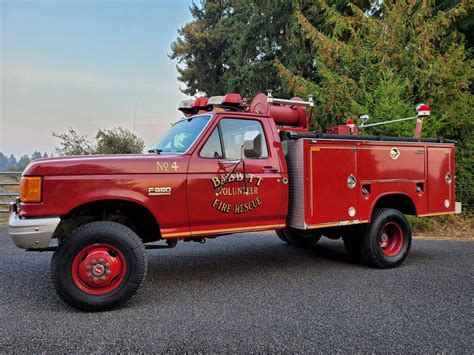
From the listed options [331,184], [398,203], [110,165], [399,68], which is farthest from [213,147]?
[399,68]

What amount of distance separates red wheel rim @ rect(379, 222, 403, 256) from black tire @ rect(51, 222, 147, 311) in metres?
3.52

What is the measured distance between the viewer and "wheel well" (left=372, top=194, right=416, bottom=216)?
5.68m

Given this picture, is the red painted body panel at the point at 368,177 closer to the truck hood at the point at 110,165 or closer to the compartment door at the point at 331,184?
the compartment door at the point at 331,184

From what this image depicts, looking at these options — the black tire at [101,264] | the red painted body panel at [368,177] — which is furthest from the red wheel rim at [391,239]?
the black tire at [101,264]

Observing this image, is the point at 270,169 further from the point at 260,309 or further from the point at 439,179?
the point at 439,179

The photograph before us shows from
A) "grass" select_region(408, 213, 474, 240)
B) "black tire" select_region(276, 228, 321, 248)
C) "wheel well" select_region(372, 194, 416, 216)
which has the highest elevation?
"wheel well" select_region(372, 194, 416, 216)

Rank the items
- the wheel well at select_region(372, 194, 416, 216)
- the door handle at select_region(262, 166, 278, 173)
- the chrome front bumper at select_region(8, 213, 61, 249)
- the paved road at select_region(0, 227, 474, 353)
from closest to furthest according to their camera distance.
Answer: the paved road at select_region(0, 227, 474, 353), the chrome front bumper at select_region(8, 213, 61, 249), the door handle at select_region(262, 166, 278, 173), the wheel well at select_region(372, 194, 416, 216)

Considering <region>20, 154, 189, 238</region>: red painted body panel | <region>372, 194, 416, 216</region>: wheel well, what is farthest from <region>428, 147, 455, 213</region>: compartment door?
<region>20, 154, 189, 238</region>: red painted body panel

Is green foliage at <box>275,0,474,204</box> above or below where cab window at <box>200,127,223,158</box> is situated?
above

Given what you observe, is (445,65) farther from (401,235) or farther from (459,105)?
(401,235)

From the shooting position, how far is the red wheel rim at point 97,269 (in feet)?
12.4

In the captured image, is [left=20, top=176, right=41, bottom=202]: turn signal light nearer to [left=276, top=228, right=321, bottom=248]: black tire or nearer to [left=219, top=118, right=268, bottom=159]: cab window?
[left=219, top=118, right=268, bottom=159]: cab window

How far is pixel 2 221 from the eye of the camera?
1012cm

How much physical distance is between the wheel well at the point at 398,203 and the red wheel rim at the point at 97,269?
3.65 m
